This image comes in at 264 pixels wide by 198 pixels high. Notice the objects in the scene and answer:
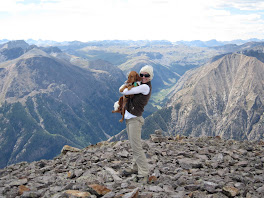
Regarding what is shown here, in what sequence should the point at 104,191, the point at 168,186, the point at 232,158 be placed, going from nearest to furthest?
1. the point at 104,191
2. the point at 168,186
3. the point at 232,158

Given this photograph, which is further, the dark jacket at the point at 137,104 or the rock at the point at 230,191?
the dark jacket at the point at 137,104

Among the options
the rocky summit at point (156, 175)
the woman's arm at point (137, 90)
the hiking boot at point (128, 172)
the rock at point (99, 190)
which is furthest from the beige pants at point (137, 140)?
the rock at point (99, 190)

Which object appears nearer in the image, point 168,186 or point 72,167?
point 168,186

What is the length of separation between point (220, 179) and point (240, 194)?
1.85 meters

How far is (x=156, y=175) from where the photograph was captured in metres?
14.2

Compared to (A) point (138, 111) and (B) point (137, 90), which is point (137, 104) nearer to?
(A) point (138, 111)

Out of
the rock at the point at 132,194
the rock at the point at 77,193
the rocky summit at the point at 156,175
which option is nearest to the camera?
the rock at the point at 132,194

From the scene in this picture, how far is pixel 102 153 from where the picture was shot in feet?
64.4

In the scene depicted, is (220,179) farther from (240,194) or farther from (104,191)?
(104,191)

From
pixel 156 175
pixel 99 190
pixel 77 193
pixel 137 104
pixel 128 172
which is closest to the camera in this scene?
pixel 77 193

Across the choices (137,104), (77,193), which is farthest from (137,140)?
(77,193)

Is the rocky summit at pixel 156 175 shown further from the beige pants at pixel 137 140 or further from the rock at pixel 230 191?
the beige pants at pixel 137 140

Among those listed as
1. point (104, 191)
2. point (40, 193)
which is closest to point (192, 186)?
point (104, 191)

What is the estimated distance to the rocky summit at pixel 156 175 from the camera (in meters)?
11.3
